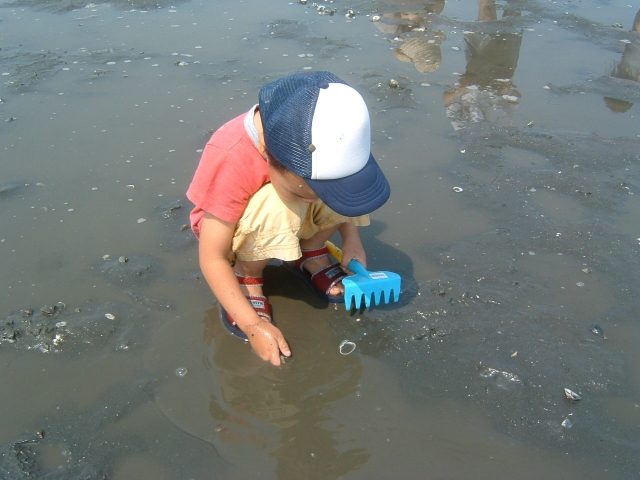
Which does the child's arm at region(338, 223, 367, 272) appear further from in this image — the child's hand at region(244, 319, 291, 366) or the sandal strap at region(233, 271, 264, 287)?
the child's hand at region(244, 319, 291, 366)

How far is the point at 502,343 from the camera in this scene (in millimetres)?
2232

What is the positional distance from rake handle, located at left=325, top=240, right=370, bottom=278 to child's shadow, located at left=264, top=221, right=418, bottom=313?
163mm

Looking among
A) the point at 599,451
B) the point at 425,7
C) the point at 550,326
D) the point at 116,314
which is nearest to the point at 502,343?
the point at 550,326

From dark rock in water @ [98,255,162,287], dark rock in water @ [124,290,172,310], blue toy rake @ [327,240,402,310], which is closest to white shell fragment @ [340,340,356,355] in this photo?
blue toy rake @ [327,240,402,310]

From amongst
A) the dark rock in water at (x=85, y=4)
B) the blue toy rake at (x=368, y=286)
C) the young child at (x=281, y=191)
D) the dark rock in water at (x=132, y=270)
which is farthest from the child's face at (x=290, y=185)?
the dark rock in water at (x=85, y=4)

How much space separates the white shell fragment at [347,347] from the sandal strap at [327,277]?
10.6 inches

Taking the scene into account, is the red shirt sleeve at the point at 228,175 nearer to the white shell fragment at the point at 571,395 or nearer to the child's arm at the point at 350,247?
the child's arm at the point at 350,247

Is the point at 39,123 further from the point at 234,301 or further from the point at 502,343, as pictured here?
the point at 502,343

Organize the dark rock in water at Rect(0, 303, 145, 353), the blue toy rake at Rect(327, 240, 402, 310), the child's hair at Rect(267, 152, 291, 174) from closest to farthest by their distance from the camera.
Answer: the child's hair at Rect(267, 152, 291, 174) → the dark rock in water at Rect(0, 303, 145, 353) → the blue toy rake at Rect(327, 240, 402, 310)

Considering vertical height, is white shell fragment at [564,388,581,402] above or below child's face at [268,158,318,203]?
below

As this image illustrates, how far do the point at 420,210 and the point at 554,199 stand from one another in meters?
0.74

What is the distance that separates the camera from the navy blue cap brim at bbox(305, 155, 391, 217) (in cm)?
176

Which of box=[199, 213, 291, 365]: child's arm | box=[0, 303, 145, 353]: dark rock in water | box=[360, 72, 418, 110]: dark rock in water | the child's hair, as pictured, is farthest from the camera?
box=[360, 72, 418, 110]: dark rock in water

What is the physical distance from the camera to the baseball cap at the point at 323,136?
5.53ft
